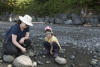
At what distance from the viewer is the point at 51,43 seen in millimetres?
4402

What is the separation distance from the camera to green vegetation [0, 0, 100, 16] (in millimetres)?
17703

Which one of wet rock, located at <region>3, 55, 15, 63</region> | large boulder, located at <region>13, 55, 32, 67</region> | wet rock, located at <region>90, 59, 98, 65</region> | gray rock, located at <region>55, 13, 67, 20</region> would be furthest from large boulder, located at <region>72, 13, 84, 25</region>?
large boulder, located at <region>13, 55, 32, 67</region>

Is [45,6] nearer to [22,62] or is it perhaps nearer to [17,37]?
[17,37]

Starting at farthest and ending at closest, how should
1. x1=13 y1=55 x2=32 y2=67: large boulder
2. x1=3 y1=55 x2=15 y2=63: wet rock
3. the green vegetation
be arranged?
the green vegetation
x1=3 y1=55 x2=15 y2=63: wet rock
x1=13 y1=55 x2=32 y2=67: large boulder

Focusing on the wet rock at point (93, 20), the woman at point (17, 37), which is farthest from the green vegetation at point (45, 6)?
the woman at point (17, 37)

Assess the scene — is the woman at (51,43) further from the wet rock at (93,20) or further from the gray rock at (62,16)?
the gray rock at (62,16)

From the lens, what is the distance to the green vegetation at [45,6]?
17703 mm

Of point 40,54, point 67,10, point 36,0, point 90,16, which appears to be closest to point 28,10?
point 36,0

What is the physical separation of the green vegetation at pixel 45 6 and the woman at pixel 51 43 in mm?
13343

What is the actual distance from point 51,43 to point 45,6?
1556 cm

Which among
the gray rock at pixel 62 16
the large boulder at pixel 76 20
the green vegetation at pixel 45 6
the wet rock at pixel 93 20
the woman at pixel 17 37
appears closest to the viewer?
the woman at pixel 17 37

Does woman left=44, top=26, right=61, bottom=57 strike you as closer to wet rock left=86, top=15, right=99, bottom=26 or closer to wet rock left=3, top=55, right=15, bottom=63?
wet rock left=3, top=55, right=15, bottom=63

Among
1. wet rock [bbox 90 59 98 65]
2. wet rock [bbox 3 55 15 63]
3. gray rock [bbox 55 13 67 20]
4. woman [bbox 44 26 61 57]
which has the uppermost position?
woman [bbox 44 26 61 57]

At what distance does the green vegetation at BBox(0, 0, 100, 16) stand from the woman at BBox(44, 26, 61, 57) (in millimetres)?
13343
